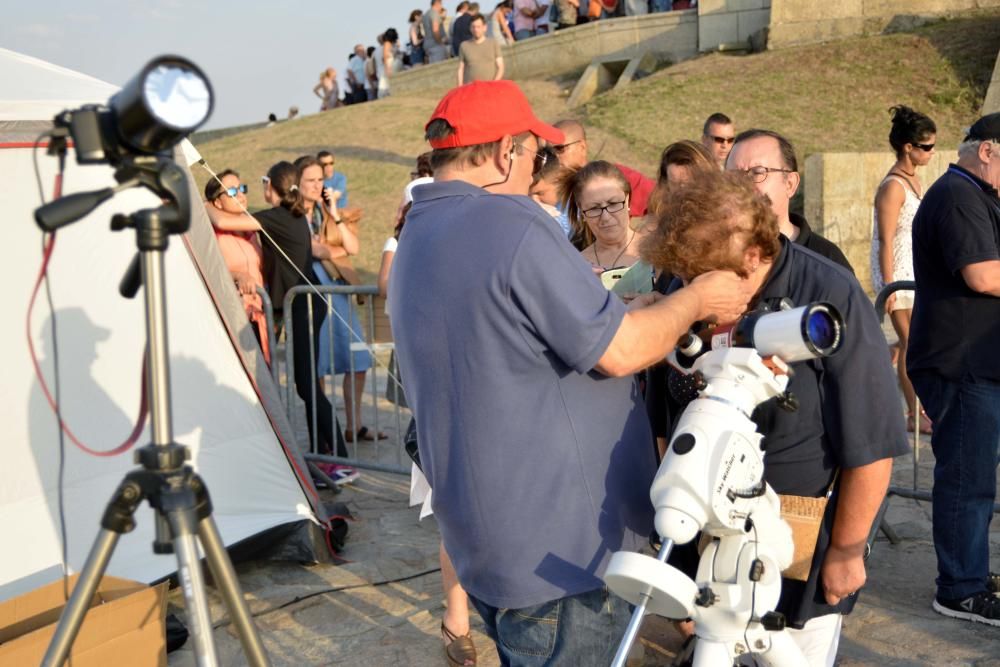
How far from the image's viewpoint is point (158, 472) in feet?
5.66

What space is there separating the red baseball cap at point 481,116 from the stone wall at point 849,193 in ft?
31.9

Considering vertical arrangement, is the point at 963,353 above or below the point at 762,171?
below

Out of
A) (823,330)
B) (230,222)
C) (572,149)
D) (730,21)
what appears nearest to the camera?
(823,330)

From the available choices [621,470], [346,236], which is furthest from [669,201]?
[346,236]

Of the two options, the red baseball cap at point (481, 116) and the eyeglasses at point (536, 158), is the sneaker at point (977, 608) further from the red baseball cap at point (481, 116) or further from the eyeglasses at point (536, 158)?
the red baseball cap at point (481, 116)

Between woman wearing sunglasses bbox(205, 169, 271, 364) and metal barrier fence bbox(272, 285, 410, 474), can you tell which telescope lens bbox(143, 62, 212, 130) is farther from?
woman wearing sunglasses bbox(205, 169, 271, 364)

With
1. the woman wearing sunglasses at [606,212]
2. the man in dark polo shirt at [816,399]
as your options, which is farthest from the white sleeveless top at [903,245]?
the man in dark polo shirt at [816,399]

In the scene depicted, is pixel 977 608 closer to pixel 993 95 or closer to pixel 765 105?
pixel 993 95

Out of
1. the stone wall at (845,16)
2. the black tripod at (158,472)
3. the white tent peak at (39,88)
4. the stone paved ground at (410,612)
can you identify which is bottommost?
the stone paved ground at (410,612)

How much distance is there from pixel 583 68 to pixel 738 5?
140 inches

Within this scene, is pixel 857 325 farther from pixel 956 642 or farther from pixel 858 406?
pixel 956 642

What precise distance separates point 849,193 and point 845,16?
9131 millimetres

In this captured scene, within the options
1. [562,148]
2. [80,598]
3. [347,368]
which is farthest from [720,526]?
[347,368]

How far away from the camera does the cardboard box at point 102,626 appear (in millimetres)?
3059
